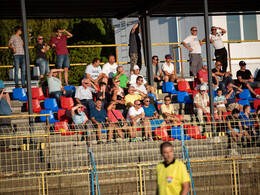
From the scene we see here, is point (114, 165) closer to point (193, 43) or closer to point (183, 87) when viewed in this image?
point (183, 87)

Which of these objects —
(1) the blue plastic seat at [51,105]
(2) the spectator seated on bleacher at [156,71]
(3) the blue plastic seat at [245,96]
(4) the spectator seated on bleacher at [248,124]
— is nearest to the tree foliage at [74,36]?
(2) the spectator seated on bleacher at [156,71]

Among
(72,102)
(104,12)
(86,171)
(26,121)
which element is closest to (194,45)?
(104,12)

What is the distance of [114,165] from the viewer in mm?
10094

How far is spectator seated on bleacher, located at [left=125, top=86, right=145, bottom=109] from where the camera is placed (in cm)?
1382

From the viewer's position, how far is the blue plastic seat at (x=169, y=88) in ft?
52.3

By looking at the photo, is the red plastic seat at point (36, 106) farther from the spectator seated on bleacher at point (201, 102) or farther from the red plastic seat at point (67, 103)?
the spectator seated on bleacher at point (201, 102)

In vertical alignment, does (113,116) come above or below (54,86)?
below

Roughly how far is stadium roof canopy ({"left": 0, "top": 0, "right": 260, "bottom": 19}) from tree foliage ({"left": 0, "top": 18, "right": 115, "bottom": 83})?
11845mm

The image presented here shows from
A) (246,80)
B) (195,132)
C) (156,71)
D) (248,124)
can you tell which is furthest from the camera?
(156,71)

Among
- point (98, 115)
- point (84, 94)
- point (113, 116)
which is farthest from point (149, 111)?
point (84, 94)

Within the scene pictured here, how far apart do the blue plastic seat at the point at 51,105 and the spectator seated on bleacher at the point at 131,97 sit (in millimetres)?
1923

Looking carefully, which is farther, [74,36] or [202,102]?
[74,36]

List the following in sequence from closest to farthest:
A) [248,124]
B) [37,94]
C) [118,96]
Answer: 1. [248,124]
2. [118,96]
3. [37,94]

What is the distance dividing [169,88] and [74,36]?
1760 cm
